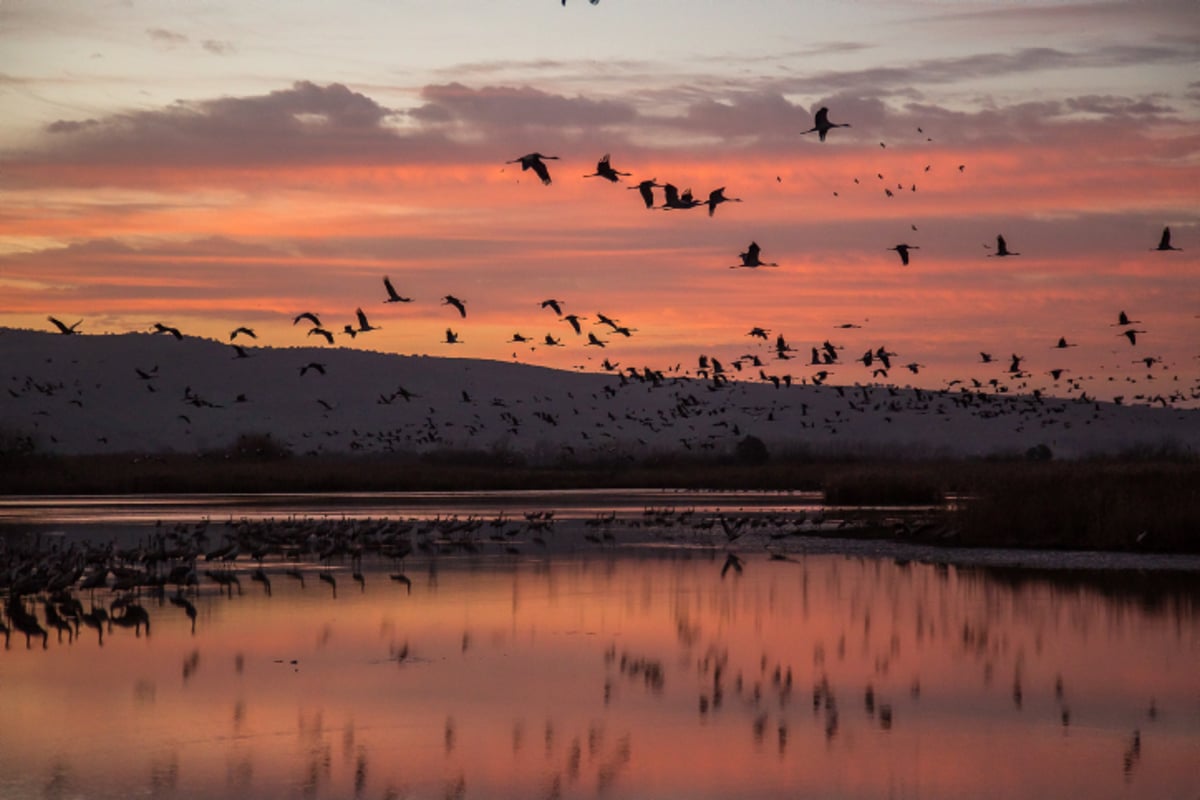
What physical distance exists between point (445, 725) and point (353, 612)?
9.03 meters

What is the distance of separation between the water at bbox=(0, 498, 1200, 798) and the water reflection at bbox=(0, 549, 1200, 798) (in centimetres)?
5

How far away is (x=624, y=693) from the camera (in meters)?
18.7

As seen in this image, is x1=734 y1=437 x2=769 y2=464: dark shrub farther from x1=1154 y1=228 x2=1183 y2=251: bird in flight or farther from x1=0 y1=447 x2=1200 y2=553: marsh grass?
x1=1154 y1=228 x2=1183 y2=251: bird in flight

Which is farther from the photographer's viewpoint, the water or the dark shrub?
the dark shrub

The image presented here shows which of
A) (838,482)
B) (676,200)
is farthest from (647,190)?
(838,482)

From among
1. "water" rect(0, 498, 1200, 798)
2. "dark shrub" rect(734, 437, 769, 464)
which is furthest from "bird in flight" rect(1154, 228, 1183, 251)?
"dark shrub" rect(734, 437, 769, 464)

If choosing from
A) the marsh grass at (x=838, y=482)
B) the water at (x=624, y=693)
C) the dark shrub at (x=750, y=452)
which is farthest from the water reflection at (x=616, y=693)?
the dark shrub at (x=750, y=452)

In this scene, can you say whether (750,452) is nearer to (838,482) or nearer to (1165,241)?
(838,482)

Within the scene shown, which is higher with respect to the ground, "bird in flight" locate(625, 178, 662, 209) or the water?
"bird in flight" locate(625, 178, 662, 209)

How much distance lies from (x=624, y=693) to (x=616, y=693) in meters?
0.09

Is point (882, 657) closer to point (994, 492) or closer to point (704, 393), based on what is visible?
point (994, 492)

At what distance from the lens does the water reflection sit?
48.2ft

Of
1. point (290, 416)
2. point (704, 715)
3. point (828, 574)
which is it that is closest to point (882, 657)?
point (704, 715)

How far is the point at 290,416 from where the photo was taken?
13488 centimetres
